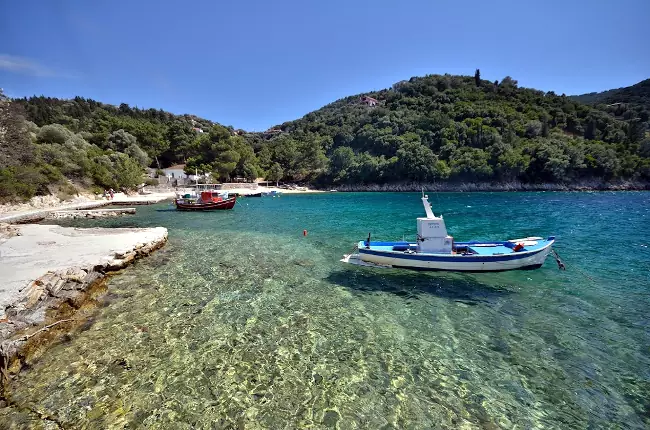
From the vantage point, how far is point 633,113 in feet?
348

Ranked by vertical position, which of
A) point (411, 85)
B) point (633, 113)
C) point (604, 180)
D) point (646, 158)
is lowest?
point (604, 180)

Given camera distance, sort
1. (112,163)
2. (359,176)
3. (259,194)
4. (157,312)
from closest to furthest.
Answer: (157,312) < (112,163) < (259,194) < (359,176)

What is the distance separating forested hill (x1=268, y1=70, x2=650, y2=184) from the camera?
76.1 metres

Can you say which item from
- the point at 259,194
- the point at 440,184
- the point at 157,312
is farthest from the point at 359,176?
the point at 157,312

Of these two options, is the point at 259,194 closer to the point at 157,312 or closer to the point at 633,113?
the point at 157,312

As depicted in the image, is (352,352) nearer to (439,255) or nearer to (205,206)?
(439,255)

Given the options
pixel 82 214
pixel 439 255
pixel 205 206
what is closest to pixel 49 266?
pixel 439 255

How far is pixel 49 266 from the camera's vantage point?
10.6 meters

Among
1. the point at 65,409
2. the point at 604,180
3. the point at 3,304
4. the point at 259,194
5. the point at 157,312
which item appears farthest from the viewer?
the point at 604,180

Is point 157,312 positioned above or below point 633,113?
below

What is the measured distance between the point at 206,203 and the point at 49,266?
85.8 ft

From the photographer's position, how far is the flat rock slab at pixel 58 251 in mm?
9164

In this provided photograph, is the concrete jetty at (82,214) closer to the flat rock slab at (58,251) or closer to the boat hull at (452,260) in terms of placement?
the flat rock slab at (58,251)

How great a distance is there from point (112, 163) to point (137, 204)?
16173mm
